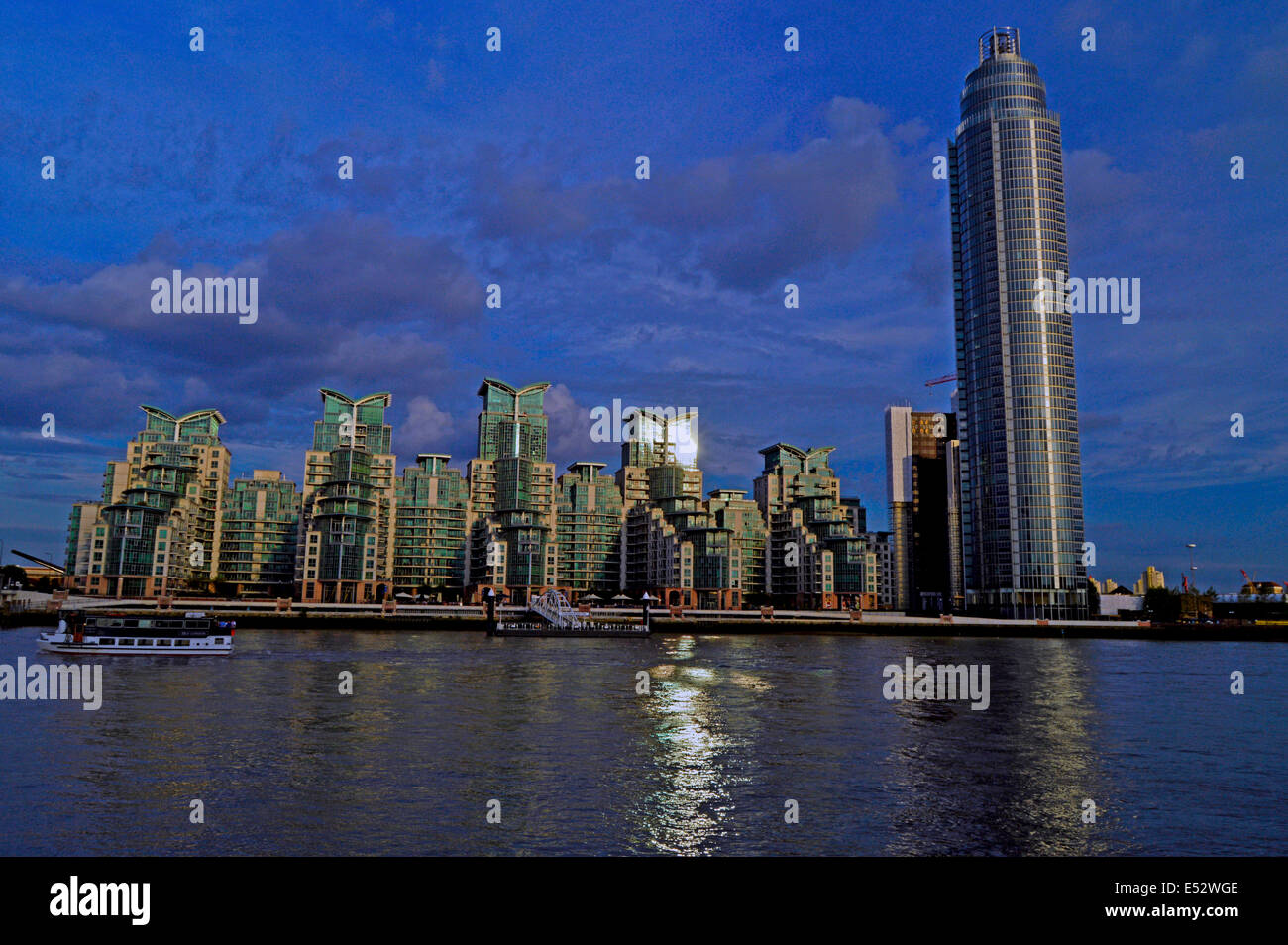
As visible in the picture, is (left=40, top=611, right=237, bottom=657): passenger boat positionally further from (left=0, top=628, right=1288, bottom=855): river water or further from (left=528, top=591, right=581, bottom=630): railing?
(left=528, top=591, right=581, bottom=630): railing

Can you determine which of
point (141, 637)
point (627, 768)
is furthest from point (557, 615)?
point (627, 768)

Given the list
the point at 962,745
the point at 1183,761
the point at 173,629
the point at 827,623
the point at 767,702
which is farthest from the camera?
the point at 827,623

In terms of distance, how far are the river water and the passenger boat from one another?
1867 cm

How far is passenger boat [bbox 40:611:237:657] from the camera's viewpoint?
87250mm

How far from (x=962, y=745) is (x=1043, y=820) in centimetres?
1336

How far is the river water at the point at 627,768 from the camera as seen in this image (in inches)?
1000

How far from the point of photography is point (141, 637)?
91.2 m

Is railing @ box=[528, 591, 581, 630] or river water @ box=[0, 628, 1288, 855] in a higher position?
railing @ box=[528, 591, 581, 630]

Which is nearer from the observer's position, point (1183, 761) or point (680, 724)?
point (1183, 761)

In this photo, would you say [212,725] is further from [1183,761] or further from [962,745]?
[1183,761]

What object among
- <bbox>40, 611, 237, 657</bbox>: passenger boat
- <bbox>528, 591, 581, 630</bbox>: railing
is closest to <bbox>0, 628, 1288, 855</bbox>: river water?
<bbox>40, 611, 237, 657</bbox>: passenger boat

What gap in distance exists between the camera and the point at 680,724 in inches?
1839
